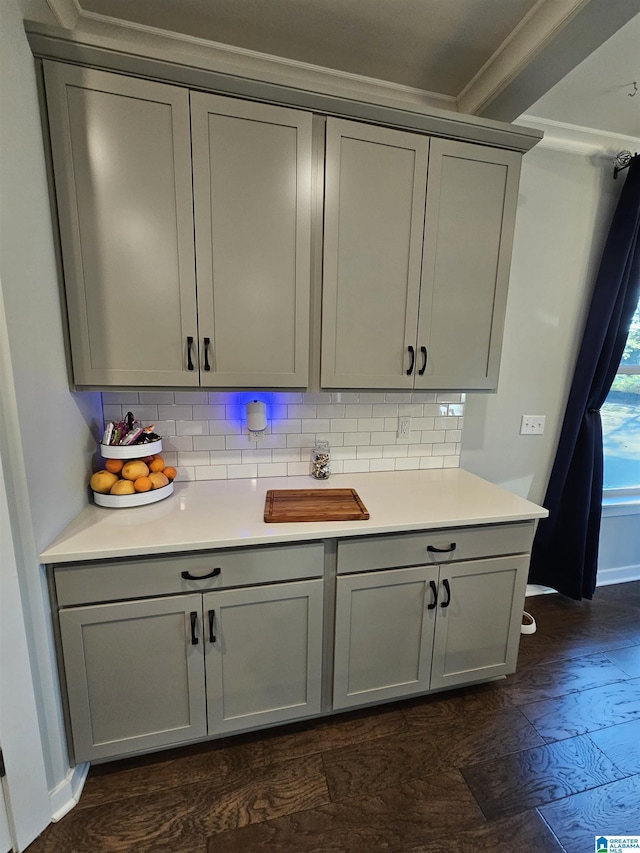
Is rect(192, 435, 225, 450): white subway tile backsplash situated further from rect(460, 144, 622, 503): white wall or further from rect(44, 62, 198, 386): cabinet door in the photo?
rect(460, 144, 622, 503): white wall

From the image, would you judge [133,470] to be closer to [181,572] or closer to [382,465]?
[181,572]

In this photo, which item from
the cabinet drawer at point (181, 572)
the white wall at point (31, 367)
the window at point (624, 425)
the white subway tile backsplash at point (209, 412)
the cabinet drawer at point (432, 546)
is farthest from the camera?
the window at point (624, 425)

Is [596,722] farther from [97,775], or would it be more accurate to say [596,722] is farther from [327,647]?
[97,775]

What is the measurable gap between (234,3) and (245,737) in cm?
285

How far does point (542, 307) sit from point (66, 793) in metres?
3.14

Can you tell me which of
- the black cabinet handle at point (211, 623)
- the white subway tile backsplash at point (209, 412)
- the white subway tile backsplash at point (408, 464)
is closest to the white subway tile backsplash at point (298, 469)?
the white subway tile backsplash at point (209, 412)

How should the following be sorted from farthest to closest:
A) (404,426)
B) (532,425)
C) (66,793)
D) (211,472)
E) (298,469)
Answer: (532,425)
(404,426)
(298,469)
(211,472)
(66,793)

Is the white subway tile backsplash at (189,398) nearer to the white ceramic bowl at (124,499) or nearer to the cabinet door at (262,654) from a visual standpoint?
the white ceramic bowl at (124,499)

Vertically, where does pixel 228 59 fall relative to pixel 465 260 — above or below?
above

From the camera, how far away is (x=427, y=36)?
1.44 metres

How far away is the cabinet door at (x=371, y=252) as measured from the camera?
1432mm

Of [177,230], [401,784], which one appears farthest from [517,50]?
[401,784]

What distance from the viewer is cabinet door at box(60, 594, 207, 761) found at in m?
1.21

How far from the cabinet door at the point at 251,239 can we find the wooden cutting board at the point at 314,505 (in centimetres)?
50
